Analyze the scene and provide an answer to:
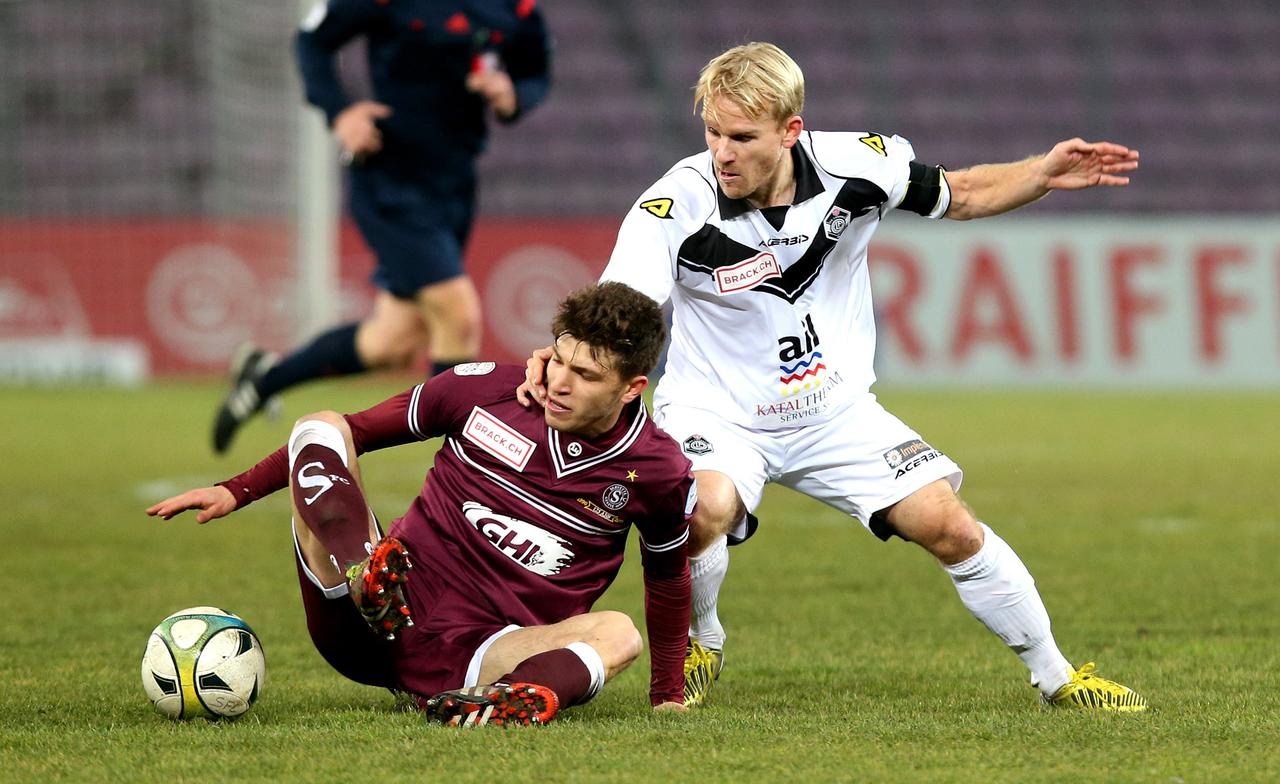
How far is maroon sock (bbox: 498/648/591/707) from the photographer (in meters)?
3.52

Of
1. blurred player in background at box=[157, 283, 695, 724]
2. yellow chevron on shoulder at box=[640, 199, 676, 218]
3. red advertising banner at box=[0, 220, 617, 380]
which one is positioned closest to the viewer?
blurred player in background at box=[157, 283, 695, 724]

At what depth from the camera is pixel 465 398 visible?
3820 mm

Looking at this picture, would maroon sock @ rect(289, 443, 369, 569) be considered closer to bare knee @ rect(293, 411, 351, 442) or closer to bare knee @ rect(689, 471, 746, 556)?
bare knee @ rect(293, 411, 351, 442)

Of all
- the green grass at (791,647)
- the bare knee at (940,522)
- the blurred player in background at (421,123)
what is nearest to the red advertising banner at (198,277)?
the green grass at (791,647)

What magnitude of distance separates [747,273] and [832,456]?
0.48 m

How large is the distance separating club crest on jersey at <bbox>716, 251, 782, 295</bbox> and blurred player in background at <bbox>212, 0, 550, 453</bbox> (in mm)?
3054

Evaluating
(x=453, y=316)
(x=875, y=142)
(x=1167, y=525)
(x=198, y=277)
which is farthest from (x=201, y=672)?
(x=198, y=277)

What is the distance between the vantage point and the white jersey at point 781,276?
411 centimetres

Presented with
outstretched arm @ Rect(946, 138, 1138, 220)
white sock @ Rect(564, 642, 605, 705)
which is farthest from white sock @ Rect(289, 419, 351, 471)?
outstretched arm @ Rect(946, 138, 1138, 220)

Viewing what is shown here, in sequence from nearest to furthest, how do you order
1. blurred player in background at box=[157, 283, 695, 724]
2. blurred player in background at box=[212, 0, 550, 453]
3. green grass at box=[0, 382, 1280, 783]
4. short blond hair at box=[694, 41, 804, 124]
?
green grass at box=[0, 382, 1280, 783], blurred player in background at box=[157, 283, 695, 724], short blond hair at box=[694, 41, 804, 124], blurred player in background at box=[212, 0, 550, 453]

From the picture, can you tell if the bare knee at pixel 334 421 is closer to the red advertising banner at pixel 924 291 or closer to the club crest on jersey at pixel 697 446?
the club crest on jersey at pixel 697 446

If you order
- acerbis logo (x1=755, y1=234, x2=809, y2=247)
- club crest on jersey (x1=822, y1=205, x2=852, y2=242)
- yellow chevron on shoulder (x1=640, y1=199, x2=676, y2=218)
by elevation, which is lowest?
acerbis logo (x1=755, y1=234, x2=809, y2=247)

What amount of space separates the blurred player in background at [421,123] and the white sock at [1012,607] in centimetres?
350

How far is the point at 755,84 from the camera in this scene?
154 inches
